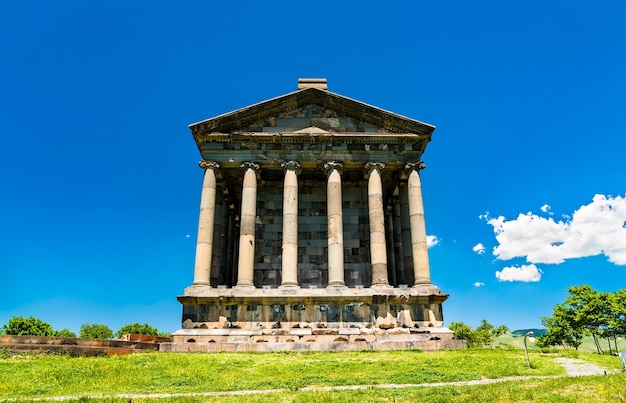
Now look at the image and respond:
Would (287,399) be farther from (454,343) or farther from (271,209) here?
(271,209)

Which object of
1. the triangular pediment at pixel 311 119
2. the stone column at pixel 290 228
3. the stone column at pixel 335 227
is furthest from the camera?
the triangular pediment at pixel 311 119

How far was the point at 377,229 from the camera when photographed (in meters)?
23.8

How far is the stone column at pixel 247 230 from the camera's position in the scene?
22578mm

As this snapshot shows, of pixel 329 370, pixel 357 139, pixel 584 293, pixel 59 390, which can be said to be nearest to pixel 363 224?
pixel 357 139

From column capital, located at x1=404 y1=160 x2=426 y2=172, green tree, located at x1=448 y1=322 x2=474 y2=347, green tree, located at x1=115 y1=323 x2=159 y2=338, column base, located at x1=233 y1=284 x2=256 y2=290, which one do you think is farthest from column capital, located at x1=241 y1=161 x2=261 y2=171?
green tree, located at x1=115 y1=323 x2=159 y2=338

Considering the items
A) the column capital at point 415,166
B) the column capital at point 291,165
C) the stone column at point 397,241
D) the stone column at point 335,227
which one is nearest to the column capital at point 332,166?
the stone column at point 335,227

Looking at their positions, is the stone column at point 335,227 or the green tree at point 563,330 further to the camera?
the green tree at point 563,330

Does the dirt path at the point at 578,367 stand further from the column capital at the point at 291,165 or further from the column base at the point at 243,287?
the column capital at the point at 291,165

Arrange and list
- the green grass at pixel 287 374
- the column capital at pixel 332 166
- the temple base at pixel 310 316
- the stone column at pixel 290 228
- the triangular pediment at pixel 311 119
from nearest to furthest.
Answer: the green grass at pixel 287 374 < the temple base at pixel 310 316 < the stone column at pixel 290 228 < the column capital at pixel 332 166 < the triangular pediment at pixel 311 119

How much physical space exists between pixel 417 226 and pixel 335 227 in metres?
4.73

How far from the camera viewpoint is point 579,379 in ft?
36.1

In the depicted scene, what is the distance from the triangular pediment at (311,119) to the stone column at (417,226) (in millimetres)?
2532

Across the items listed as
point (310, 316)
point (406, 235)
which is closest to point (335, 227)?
point (310, 316)

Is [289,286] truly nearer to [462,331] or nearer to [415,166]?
[415,166]
